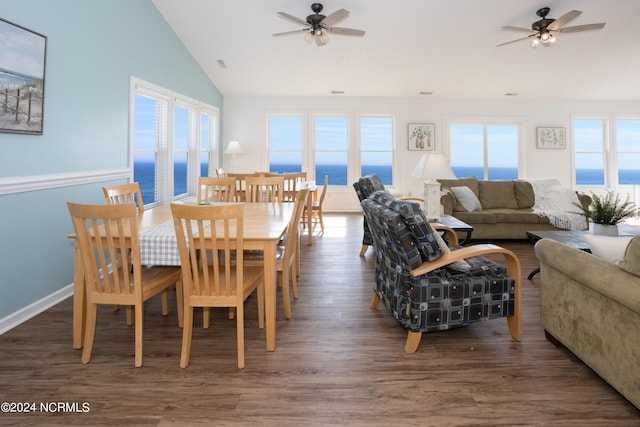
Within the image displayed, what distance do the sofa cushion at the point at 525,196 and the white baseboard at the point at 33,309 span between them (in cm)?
590

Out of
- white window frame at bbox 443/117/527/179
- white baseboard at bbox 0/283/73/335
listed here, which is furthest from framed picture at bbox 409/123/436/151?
white baseboard at bbox 0/283/73/335

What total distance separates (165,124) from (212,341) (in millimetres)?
3726

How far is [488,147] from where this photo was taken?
8.55 meters

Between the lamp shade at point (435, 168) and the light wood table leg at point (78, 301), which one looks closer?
the light wood table leg at point (78, 301)

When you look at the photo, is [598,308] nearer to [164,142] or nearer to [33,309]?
[33,309]

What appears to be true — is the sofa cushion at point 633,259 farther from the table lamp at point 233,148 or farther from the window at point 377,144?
the table lamp at point 233,148

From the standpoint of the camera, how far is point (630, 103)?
839cm

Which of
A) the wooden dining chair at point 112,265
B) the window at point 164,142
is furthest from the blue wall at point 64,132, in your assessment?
the wooden dining chair at point 112,265

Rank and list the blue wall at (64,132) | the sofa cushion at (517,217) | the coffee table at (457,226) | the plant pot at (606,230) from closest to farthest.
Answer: the blue wall at (64,132), the plant pot at (606,230), the coffee table at (457,226), the sofa cushion at (517,217)

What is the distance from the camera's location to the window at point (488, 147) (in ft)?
28.1

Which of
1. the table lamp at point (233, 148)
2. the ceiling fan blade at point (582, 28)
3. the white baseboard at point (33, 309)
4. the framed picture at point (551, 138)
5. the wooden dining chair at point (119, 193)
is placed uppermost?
the ceiling fan blade at point (582, 28)

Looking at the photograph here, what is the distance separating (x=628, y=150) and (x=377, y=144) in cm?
563

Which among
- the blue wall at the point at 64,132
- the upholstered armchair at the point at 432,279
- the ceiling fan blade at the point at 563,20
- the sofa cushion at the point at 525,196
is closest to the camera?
the upholstered armchair at the point at 432,279

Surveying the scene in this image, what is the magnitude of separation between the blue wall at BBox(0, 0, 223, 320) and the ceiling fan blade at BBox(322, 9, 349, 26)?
86.9 inches
